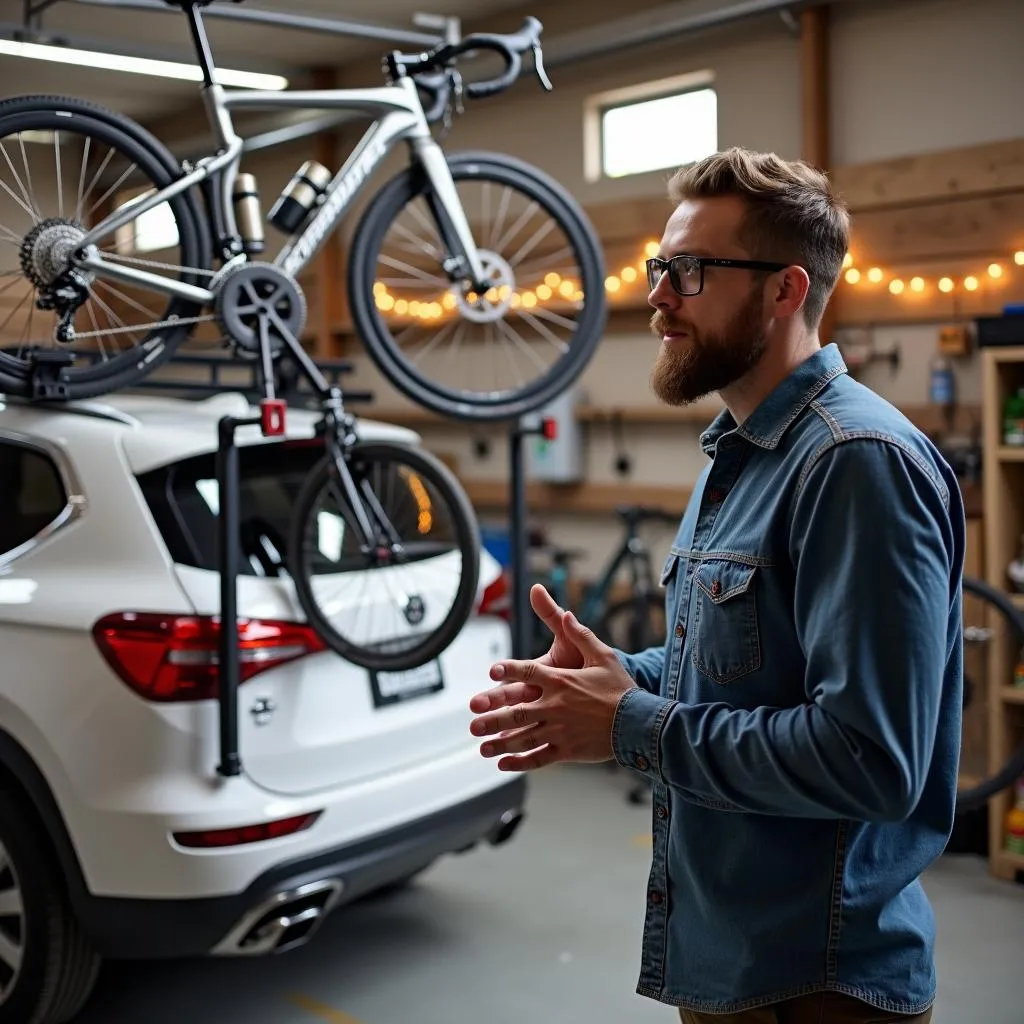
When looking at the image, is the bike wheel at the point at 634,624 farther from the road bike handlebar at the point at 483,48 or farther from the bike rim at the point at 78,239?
the bike rim at the point at 78,239

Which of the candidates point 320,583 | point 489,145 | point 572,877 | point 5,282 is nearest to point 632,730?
point 320,583

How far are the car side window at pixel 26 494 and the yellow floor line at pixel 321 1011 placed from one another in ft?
4.22

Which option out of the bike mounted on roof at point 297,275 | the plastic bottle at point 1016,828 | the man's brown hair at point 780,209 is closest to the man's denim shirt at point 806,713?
the man's brown hair at point 780,209

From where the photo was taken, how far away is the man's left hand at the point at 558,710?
49.7 inches

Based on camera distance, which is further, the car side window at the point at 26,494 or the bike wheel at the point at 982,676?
the bike wheel at the point at 982,676

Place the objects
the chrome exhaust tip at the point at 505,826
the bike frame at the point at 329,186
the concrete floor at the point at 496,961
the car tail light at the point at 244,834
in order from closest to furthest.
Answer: the car tail light at the point at 244,834 < the bike frame at the point at 329,186 < the concrete floor at the point at 496,961 < the chrome exhaust tip at the point at 505,826

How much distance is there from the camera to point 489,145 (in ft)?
20.1

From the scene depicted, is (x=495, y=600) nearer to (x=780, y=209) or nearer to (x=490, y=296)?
(x=490, y=296)

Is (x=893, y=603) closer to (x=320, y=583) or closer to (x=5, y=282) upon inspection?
(x=320, y=583)

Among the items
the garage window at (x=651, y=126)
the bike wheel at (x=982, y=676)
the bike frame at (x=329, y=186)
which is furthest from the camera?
the garage window at (x=651, y=126)

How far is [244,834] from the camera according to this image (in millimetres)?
2326

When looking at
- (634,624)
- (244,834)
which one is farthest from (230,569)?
(634,624)

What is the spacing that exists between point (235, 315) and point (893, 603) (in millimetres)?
1835

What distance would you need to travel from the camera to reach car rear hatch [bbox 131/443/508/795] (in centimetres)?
240
